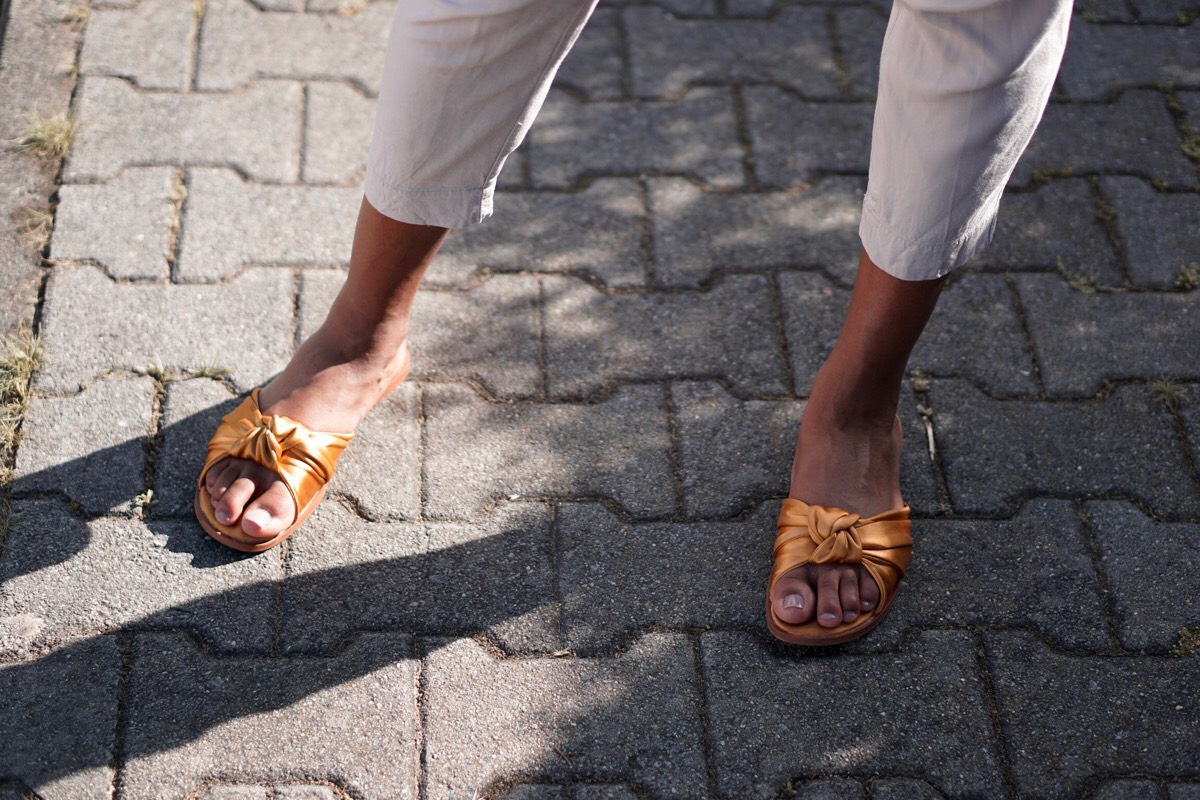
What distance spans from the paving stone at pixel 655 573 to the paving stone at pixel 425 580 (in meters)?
0.05

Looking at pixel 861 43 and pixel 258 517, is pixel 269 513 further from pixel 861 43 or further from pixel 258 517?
pixel 861 43

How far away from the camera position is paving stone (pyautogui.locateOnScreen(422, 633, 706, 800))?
173 cm

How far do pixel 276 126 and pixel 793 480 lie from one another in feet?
4.79

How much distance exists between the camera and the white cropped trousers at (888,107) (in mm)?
1589

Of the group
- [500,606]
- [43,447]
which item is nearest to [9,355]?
[43,447]

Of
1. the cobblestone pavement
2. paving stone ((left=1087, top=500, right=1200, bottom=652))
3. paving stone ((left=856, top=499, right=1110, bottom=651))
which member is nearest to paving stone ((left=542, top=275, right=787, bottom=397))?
the cobblestone pavement

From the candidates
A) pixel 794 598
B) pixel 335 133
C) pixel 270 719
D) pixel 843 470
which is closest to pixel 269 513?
pixel 270 719

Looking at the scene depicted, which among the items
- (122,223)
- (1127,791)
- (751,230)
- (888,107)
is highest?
(888,107)

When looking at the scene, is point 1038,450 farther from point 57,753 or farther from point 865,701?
point 57,753

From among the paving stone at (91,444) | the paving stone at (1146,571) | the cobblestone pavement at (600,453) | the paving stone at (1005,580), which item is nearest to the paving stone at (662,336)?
the cobblestone pavement at (600,453)

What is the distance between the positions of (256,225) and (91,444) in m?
0.62

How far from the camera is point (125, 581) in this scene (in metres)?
1.90

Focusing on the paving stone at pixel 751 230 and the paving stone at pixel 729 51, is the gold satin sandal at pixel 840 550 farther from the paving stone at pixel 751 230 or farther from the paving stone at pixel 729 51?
the paving stone at pixel 729 51

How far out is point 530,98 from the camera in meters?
1.79
